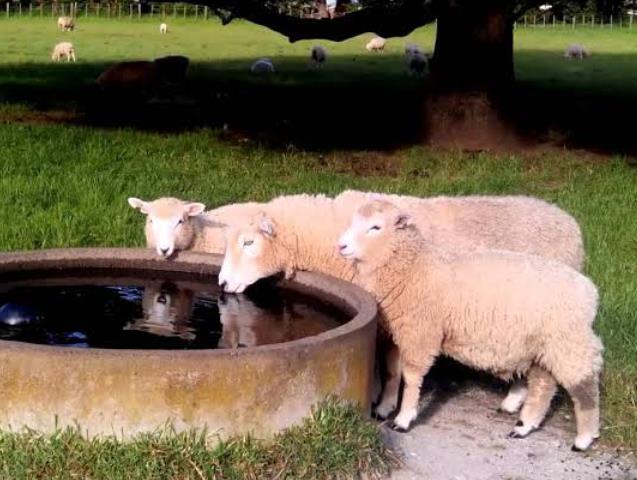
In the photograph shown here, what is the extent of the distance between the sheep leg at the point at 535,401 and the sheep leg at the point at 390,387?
64cm

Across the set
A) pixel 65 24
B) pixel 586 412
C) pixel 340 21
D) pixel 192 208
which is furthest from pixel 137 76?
pixel 65 24

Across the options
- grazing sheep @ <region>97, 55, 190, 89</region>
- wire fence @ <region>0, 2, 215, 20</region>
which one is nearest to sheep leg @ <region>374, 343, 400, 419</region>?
grazing sheep @ <region>97, 55, 190, 89</region>

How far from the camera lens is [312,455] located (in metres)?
5.01

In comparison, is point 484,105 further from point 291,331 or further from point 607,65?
point 607,65

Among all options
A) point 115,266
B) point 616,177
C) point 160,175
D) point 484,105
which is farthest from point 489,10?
point 115,266

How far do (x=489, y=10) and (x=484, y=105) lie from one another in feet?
3.90

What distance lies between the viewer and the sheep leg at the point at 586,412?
5.89 meters

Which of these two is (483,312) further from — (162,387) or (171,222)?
(171,222)

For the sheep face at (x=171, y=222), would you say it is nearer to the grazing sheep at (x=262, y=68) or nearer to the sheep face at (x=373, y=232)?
the sheep face at (x=373, y=232)

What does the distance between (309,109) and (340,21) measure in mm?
2611

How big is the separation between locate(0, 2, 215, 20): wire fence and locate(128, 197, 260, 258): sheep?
48.5 metres

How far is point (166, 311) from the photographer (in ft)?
21.3

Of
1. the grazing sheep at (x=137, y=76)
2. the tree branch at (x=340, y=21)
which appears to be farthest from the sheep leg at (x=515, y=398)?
the grazing sheep at (x=137, y=76)

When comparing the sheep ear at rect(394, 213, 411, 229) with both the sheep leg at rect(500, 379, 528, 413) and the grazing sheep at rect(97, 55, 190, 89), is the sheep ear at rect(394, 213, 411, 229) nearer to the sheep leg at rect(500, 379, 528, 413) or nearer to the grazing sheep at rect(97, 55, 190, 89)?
the sheep leg at rect(500, 379, 528, 413)
